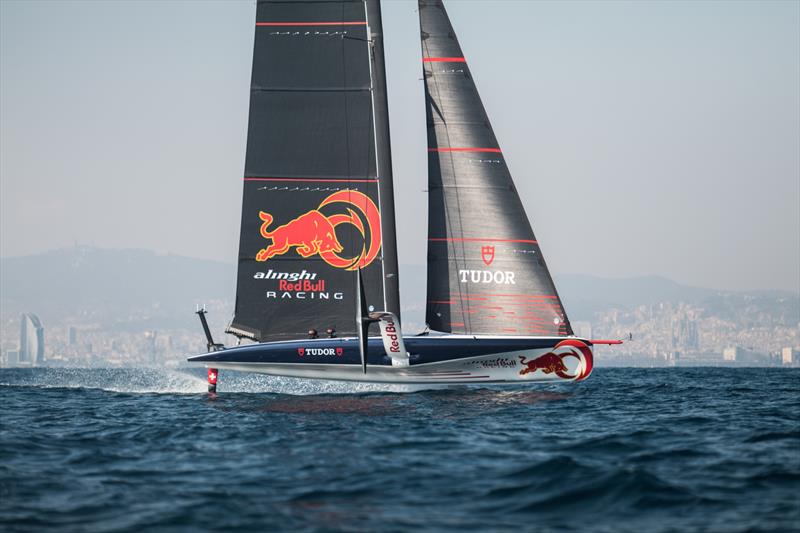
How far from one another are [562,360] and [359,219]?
7048 millimetres

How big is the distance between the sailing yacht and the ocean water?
2.56 metres

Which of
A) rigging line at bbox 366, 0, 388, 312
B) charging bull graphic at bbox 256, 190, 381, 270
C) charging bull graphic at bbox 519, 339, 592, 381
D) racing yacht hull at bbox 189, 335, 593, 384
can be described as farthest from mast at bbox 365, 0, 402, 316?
charging bull graphic at bbox 519, 339, 592, 381

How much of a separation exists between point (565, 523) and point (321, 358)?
16.4m

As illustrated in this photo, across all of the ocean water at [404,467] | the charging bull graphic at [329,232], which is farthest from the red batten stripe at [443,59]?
the ocean water at [404,467]

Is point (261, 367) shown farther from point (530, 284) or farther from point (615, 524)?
point (615, 524)

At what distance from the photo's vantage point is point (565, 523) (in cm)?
1220

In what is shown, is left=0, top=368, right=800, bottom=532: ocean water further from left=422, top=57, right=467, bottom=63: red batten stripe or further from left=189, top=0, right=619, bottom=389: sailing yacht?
left=422, top=57, right=467, bottom=63: red batten stripe

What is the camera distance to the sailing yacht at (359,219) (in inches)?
1114

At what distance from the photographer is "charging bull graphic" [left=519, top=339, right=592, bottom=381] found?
28047 mm

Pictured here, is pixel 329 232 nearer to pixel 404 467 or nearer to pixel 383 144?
pixel 383 144

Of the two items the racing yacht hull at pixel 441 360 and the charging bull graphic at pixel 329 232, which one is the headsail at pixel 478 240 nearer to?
the racing yacht hull at pixel 441 360

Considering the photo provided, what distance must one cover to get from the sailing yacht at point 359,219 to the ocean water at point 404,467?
2.56 metres

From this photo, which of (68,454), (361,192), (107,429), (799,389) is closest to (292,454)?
(68,454)

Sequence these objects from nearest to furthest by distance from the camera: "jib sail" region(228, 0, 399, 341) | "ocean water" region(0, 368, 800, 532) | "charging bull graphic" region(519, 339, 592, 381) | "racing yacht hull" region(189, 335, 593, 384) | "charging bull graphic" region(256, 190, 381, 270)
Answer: "ocean water" region(0, 368, 800, 532)
"racing yacht hull" region(189, 335, 593, 384)
"charging bull graphic" region(519, 339, 592, 381)
"jib sail" region(228, 0, 399, 341)
"charging bull graphic" region(256, 190, 381, 270)
